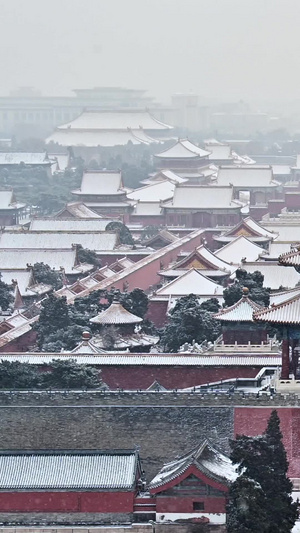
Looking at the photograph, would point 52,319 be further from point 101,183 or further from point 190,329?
point 101,183

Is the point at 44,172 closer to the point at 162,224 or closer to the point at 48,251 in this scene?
the point at 162,224

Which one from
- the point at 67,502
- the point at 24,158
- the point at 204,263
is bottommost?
the point at 67,502

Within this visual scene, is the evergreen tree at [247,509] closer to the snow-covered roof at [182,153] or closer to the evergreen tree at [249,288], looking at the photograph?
the evergreen tree at [249,288]

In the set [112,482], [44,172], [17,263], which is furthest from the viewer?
[44,172]

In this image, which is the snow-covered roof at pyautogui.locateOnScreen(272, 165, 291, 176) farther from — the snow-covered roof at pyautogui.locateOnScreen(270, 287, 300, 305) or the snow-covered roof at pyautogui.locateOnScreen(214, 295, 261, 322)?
the snow-covered roof at pyautogui.locateOnScreen(270, 287, 300, 305)

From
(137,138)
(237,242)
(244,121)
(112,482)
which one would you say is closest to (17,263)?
(237,242)

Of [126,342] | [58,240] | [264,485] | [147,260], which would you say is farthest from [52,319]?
[58,240]
